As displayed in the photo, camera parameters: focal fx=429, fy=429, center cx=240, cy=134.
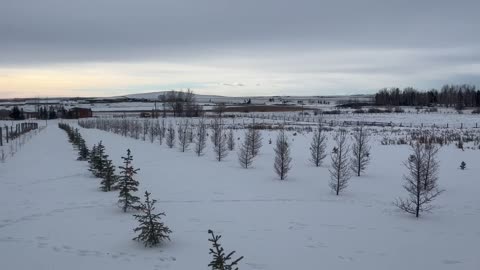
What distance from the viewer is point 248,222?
9828 millimetres

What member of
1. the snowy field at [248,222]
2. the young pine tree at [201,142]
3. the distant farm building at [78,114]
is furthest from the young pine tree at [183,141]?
the distant farm building at [78,114]

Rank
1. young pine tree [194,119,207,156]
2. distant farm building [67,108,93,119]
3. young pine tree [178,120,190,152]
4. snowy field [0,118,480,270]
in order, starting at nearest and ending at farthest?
snowy field [0,118,480,270] < young pine tree [194,119,207,156] < young pine tree [178,120,190,152] < distant farm building [67,108,93,119]

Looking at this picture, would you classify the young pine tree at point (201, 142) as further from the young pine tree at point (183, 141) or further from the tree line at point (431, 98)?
the tree line at point (431, 98)

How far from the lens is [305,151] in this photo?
24.5 meters

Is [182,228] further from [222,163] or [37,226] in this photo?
[222,163]

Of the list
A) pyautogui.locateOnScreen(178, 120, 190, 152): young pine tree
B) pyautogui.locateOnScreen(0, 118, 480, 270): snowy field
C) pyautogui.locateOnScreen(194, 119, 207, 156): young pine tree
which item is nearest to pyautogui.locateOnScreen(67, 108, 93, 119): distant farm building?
pyautogui.locateOnScreen(178, 120, 190, 152): young pine tree

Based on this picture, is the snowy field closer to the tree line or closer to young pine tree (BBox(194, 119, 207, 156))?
young pine tree (BBox(194, 119, 207, 156))

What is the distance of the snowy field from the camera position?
24.9 ft

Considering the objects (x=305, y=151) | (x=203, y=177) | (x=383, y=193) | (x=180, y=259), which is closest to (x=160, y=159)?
(x=203, y=177)

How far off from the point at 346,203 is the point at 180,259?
5.84 m

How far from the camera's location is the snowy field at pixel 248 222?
7582 mm

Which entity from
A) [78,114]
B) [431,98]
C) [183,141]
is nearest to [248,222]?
[183,141]

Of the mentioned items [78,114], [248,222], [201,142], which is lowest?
[78,114]

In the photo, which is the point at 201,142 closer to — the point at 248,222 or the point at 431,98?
the point at 248,222
